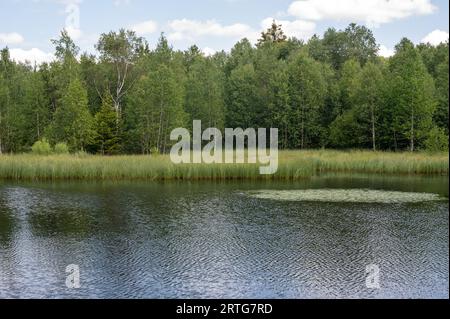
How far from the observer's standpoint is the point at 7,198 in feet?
62.5

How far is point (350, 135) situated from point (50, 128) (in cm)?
2293

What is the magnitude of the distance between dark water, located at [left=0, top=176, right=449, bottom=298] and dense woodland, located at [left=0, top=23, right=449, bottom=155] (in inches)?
721

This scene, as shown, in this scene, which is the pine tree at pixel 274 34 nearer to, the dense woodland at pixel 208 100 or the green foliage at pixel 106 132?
the dense woodland at pixel 208 100

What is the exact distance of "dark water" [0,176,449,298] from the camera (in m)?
9.34

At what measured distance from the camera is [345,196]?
774 inches

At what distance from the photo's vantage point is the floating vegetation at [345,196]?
61.5 ft

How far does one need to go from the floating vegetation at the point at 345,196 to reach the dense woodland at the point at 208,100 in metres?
15.9

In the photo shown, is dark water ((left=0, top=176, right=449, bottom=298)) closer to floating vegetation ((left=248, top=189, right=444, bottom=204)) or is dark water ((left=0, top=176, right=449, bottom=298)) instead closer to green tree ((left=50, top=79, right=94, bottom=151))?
floating vegetation ((left=248, top=189, right=444, bottom=204))

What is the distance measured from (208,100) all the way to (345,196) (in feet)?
88.0

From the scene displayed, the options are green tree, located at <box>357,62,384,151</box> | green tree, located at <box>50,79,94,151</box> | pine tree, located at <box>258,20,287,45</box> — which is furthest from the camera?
pine tree, located at <box>258,20,287,45</box>

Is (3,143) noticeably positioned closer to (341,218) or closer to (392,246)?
(341,218)

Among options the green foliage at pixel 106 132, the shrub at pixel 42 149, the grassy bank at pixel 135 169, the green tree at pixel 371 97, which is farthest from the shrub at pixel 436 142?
the shrub at pixel 42 149

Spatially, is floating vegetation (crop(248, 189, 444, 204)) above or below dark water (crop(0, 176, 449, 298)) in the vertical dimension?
above

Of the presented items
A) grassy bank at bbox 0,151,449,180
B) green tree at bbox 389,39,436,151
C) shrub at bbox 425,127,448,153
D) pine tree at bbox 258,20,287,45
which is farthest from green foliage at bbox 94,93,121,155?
pine tree at bbox 258,20,287,45
